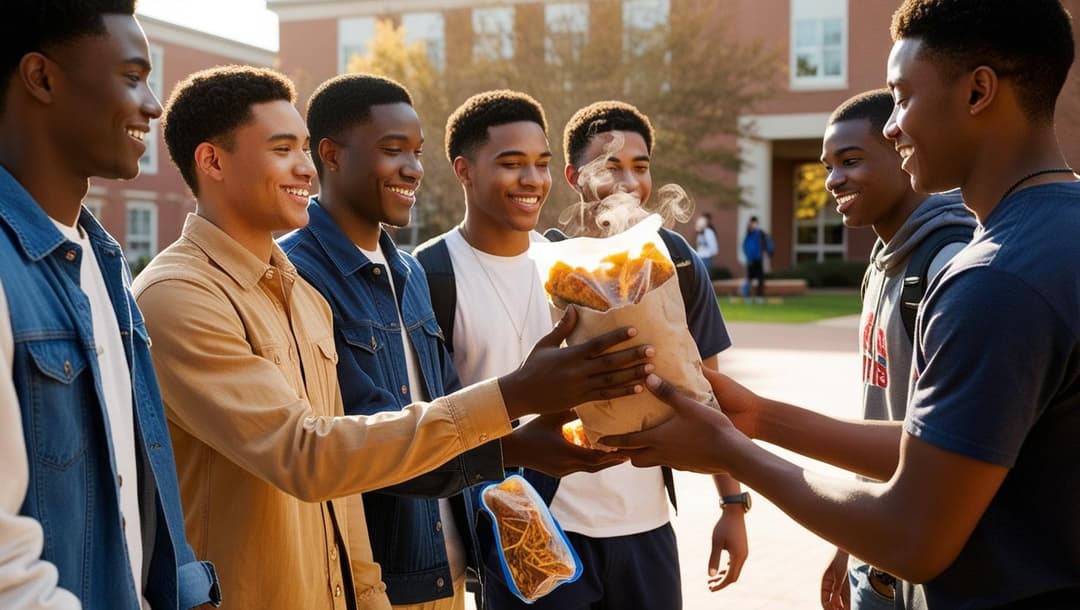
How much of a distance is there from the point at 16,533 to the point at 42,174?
73cm

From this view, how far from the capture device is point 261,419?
2588mm

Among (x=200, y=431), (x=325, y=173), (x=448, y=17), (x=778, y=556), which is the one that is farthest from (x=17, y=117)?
(x=448, y=17)

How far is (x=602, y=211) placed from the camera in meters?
3.58

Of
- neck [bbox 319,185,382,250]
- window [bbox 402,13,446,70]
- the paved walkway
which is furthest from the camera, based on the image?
window [bbox 402,13,446,70]

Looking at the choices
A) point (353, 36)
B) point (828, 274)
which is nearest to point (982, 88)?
point (828, 274)

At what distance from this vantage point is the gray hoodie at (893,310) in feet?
11.4

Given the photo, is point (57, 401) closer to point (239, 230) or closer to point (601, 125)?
point (239, 230)

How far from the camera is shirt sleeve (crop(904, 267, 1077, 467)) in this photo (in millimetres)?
1982

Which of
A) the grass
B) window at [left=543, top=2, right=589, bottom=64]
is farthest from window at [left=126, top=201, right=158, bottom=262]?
the grass

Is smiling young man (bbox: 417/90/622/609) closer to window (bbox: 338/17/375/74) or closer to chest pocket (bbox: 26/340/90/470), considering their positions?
chest pocket (bbox: 26/340/90/470)

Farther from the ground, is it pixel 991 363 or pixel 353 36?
pixel 353 36

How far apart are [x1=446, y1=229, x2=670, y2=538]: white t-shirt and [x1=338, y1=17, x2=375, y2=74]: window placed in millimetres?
36493

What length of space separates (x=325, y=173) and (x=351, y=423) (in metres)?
1.45

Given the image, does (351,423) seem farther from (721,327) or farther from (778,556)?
(778,556)
